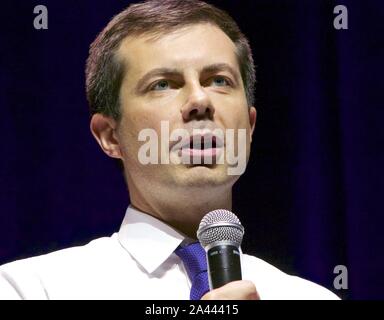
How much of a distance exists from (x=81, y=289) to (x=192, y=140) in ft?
0.99

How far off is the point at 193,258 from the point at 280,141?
0.46 metres

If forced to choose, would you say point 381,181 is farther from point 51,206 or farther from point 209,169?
point 51,206

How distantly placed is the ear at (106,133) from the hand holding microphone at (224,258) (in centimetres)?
43

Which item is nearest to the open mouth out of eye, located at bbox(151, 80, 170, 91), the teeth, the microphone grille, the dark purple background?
the teeth

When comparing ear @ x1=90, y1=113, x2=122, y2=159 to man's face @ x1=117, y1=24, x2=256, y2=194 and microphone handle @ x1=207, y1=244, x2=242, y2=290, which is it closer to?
man's face @ x1=117, y1=24, x2=256, y2=194

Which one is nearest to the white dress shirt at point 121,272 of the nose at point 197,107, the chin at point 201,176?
the chin at point 201,176

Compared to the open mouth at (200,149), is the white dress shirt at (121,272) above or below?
below

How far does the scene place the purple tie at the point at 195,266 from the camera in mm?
1107

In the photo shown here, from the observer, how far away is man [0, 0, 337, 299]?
3.95 feet

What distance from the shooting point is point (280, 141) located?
5.14 feet

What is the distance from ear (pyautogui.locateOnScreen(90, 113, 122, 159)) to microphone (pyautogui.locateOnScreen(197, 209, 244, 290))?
1.40 feet

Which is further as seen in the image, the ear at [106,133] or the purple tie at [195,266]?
the ear at [106,133]

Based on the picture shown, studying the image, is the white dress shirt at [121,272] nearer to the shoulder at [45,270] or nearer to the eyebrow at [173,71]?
the shoulder at [45,270]

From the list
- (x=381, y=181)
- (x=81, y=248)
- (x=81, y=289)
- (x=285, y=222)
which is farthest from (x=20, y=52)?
(x=381, y=181)
